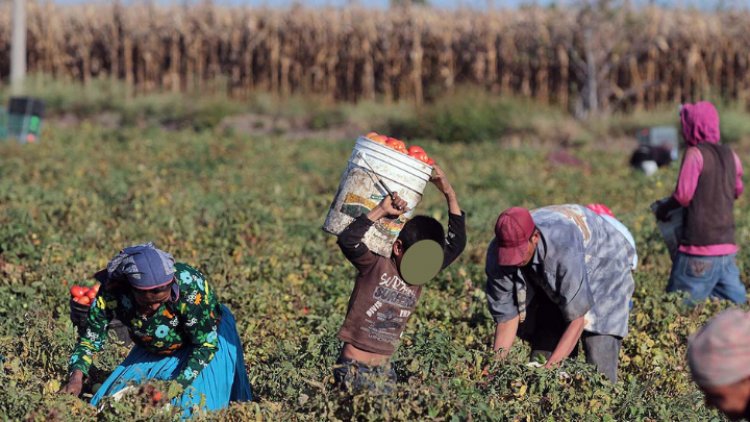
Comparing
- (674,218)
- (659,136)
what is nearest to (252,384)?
(674,218)

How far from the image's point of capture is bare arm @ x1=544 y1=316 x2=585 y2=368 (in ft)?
17.6

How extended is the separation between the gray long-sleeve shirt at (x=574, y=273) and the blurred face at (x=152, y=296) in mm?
1565

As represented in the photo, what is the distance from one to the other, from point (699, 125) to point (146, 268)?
376 cm

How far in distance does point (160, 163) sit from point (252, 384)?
9.31m

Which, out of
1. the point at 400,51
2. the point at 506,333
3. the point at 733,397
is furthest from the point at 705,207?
the point at 400,51

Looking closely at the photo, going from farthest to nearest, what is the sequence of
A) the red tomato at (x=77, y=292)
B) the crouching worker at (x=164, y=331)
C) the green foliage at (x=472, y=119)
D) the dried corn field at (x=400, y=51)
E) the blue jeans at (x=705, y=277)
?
the dried corn field at (x=400, y=51) < the green foliage at (x=472, y=119) < the blue jeans at (x=705, y=277) < the red tomato at (x=77, y=292) < the crouching worker at (x=164, y=331)

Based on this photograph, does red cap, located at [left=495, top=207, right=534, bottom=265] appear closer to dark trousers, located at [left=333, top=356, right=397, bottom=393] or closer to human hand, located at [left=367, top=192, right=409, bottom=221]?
human hand, located at [left=367, top=192, right=409, bottom=221]

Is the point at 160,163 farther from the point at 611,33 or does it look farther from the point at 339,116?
the point at 611,33

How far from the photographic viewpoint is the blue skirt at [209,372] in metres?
5.51

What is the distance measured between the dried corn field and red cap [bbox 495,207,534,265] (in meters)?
17.4

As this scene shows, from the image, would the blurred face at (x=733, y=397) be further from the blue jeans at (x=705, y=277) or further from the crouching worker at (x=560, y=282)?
the blue jeans at (x=705, y=277)

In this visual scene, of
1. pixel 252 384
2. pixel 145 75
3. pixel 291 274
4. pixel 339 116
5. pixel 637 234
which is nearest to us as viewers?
pixel 252 384

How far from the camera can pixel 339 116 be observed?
21859mm

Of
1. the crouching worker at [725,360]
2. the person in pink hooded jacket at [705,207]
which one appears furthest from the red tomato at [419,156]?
the person in pink hooded jacket at [705,207]
